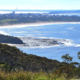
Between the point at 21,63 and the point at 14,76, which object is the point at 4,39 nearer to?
the point at 21,63

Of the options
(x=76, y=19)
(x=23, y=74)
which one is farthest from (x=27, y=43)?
(x=76, y=19)

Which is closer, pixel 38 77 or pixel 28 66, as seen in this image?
pixel 38 77

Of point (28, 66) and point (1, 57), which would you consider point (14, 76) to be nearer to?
point (28, 66)

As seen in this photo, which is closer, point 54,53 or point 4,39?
point 54,53

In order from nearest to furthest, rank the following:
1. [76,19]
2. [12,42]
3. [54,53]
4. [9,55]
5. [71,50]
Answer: [9,55] < [54,53] < [71,50] < [12,42] < [76,19]

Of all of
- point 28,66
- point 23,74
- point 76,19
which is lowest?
point 28,66

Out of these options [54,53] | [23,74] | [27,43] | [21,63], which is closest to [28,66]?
[21,63]

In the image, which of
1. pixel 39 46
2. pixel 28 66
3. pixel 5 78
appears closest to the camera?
pixel 5 78

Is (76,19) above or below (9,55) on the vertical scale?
above

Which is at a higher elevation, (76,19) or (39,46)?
(76,19)
